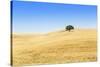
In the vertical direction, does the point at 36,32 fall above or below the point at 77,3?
below

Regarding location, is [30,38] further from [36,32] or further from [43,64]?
[43,64]

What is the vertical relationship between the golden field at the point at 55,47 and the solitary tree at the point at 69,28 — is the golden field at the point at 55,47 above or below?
below

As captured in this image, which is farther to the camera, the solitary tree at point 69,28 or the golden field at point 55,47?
the solitary tree at point 69,28

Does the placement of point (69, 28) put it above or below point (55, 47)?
above

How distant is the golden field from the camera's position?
216 centimetres

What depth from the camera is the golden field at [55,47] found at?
2.16 meters

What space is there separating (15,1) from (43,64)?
0.75 m

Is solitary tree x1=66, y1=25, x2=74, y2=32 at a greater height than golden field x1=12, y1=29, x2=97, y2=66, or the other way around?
solitary tree x1=66, y1=25, x2=74, y2=32

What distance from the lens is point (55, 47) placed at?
229 cm

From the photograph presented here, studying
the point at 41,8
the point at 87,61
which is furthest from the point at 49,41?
the point at 87,61

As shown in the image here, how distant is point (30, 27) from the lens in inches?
86.4

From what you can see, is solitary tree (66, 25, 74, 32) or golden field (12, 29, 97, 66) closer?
golden field (12, 29, 97, 66)

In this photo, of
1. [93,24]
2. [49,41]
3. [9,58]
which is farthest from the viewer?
[93,24]

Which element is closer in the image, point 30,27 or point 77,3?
point 30,27
